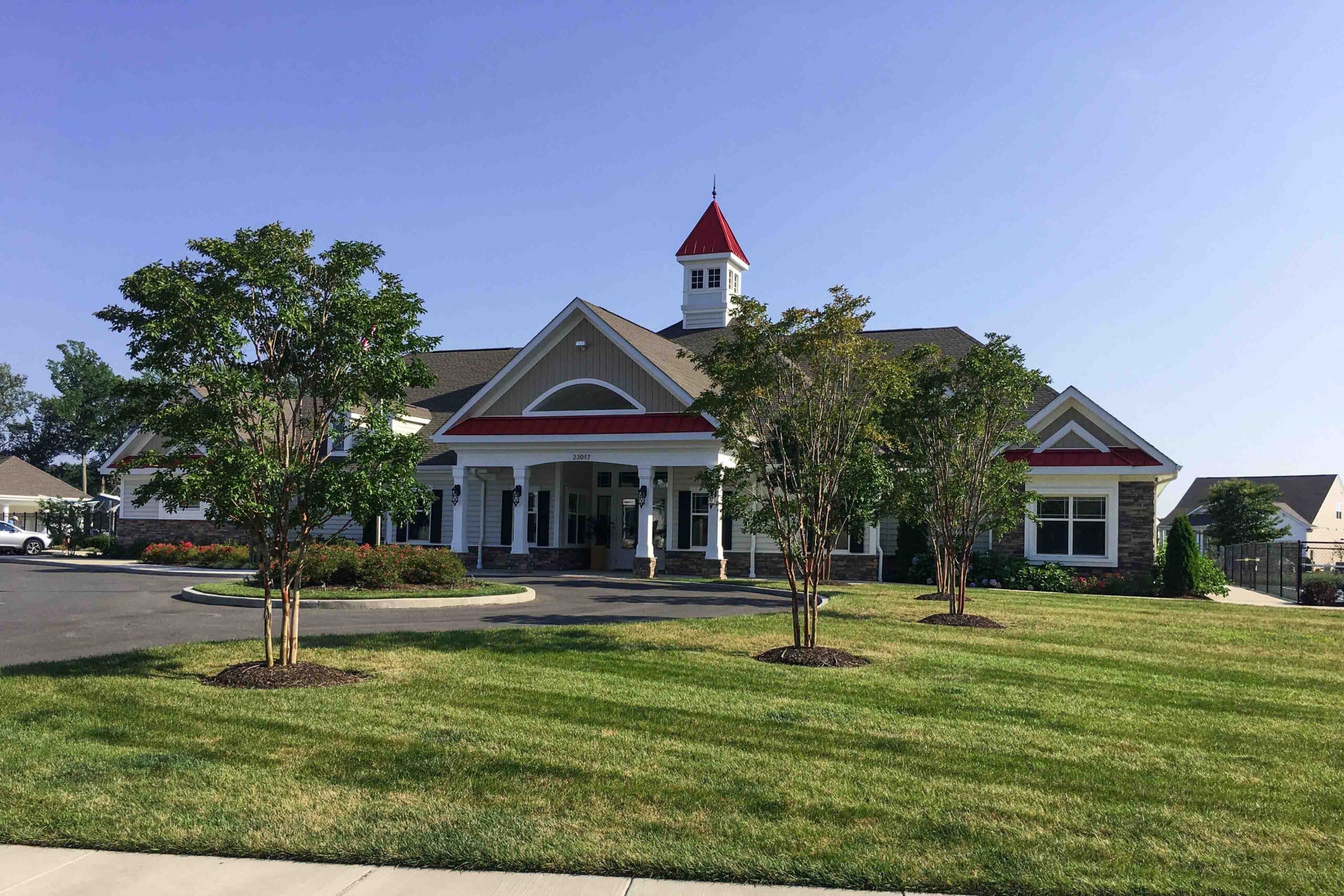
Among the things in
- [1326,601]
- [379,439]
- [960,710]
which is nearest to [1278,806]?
[960,710]

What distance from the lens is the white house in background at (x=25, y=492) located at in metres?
53.8

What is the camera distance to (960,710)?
9.45 meters

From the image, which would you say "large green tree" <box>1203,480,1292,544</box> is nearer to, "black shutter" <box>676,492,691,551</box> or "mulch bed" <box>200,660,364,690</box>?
"black shutter" <box>676,492,691,551</box>

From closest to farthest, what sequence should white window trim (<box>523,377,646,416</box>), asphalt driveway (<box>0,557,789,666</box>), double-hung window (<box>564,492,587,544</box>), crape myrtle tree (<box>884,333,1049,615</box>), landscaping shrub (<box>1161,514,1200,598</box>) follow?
asphalt driveway (<box>0,557,789,666</box>), crape myrtle tree (<box>884,333,1049,615</box>), landscaping shrub (<box>1161,514,1200,598</box>), white window trim (<box>523,377,646,416</box>), double-hung window (<box>564,492,587,544</box>)

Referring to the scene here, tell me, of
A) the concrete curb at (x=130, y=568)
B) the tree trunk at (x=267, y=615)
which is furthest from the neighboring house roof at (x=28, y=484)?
→ the tree trunk at (x=267, y=615)

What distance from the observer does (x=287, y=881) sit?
5.18 meters

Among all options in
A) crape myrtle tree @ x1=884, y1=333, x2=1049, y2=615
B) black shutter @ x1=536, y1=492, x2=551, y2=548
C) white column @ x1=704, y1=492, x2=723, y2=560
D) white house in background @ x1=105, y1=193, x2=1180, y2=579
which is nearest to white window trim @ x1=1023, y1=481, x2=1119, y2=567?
white house in background @ x1=105, y1=193, x2=1180, y2=579

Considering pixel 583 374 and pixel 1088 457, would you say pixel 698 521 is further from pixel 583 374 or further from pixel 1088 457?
pixel 1088 457

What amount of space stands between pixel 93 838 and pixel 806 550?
8.69 meters

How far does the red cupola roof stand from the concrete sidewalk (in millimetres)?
32553

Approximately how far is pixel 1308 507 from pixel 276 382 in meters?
80.6

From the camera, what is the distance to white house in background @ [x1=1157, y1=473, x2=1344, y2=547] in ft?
238

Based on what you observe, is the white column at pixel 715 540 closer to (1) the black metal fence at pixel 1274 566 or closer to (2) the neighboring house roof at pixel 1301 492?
(1) the black metal fence at pixel 1274 566

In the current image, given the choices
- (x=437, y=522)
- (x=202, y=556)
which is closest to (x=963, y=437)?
(x=437, y=522)
